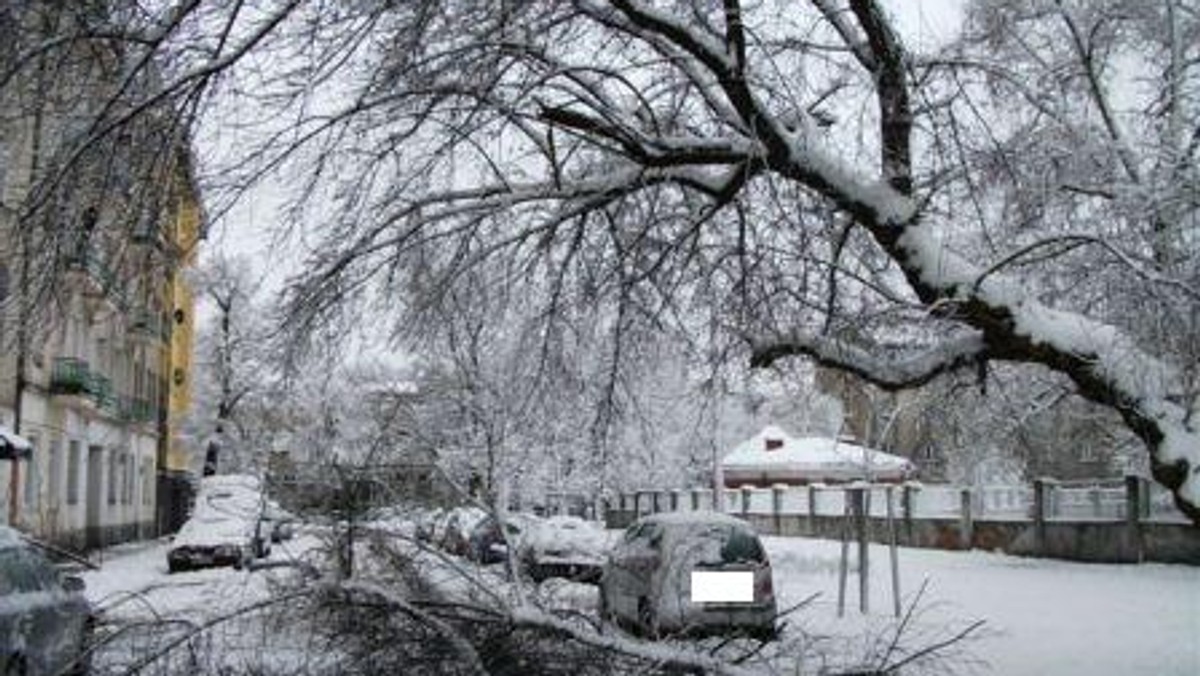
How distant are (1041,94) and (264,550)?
10102 mm

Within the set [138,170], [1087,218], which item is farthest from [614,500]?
[138,170]

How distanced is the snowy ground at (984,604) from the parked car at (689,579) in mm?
265

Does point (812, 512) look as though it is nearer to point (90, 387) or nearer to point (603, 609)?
point (90, 387)

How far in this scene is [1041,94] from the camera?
14711mm

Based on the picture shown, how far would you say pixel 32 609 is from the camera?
11.4 m

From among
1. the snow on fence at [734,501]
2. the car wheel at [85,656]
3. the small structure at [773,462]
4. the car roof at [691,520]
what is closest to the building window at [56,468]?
the snow on fence at [734,501]

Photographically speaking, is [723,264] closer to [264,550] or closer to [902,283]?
[902,283]

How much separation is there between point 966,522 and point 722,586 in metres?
25.2

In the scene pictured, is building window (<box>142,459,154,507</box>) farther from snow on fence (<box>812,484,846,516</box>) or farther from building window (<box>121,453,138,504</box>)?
snow on fence (<box>812,484,846,516</box>)

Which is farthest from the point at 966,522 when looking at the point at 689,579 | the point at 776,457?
the point at 776,457

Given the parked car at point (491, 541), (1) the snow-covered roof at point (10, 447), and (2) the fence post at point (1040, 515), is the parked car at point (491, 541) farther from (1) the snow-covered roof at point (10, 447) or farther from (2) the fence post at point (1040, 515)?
(2) the fence post at point (1040, 515)

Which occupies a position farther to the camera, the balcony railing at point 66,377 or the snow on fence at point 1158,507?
the balcony railing at point 66,377

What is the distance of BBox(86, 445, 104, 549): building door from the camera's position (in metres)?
45.5

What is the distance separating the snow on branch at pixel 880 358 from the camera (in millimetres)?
12484
